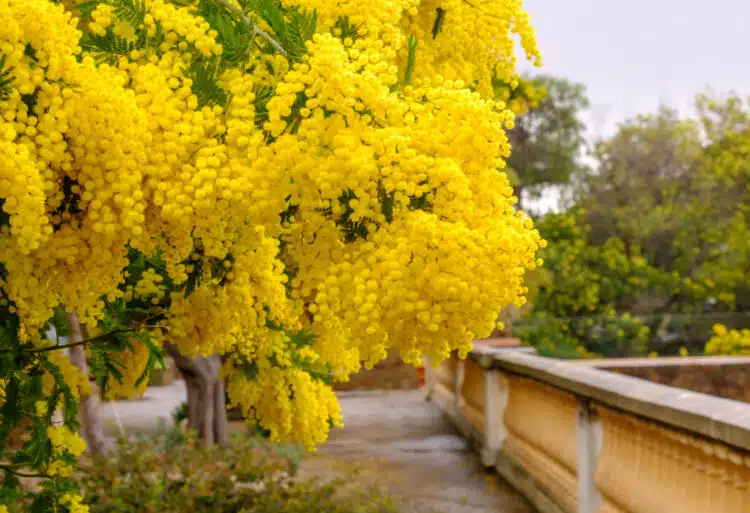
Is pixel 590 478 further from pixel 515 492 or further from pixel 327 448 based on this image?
pixel 327 448

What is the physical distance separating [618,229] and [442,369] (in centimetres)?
1889

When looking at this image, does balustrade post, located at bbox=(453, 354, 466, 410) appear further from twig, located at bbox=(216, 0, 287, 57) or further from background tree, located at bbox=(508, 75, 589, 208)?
background tree, located at bbox=(508, 75, 589, 208)

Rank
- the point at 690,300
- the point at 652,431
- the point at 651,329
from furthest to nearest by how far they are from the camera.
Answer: the point at 690,300 → the point at 651,329 → the point at 652,431

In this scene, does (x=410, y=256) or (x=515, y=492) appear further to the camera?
(x=515, y=492)

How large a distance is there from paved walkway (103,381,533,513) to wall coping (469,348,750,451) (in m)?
1.65

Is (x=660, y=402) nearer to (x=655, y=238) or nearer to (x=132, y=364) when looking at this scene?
(x=132, y=364)

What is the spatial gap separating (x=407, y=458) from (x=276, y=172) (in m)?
11.8

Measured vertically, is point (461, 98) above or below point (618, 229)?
below

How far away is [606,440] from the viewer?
A: 787 centimetres

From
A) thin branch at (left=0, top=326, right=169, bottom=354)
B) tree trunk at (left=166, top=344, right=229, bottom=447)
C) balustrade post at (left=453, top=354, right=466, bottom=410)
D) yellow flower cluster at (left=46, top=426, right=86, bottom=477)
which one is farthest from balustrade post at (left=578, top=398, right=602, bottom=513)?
balustrade post at (left=453, top=354, right=466, bottom=410)

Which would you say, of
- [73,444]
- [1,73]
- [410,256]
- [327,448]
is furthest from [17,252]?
[327,448]

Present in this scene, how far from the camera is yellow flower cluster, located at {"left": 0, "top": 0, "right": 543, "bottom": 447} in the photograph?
220 centimetres

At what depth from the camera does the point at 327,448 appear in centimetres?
1511


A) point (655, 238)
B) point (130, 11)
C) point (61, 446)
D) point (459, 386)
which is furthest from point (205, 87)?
point (655, 238)
